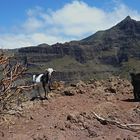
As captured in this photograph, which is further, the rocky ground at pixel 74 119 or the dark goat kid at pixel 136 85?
the dark goat kid at pixel 136 85

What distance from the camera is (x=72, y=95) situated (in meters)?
16.3

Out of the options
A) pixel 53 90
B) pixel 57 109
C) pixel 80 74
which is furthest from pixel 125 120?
pixel 80 74

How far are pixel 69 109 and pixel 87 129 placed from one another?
177cm

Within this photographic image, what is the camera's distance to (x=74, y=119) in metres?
12.8

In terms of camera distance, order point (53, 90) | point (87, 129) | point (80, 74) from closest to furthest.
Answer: point (87, 129), point (53, 90), point (80, 74)

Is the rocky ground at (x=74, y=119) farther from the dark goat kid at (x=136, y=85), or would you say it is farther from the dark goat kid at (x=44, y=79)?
the dark goat kid at (x=136, y=85)

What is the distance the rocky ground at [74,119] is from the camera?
1228cm

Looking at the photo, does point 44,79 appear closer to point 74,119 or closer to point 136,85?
point 136,85

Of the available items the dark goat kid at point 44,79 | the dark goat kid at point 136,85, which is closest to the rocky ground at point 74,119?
the dark goat kid at point 44,79

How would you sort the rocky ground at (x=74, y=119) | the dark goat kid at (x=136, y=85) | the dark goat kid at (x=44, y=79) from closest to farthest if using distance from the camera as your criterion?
the rocky ground at (x=74, y=119)
the dark goat kid at (x=44, y=79)
the dark goat kid at (x=136, y=85)

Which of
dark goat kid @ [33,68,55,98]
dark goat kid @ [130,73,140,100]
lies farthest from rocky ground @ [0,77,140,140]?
dark goat kid @ [130,73,140,100]

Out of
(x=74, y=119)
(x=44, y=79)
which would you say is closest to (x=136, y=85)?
(x=44, y=79)

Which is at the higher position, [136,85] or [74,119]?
[136,85]

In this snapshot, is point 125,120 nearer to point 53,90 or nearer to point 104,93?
point 104,93
